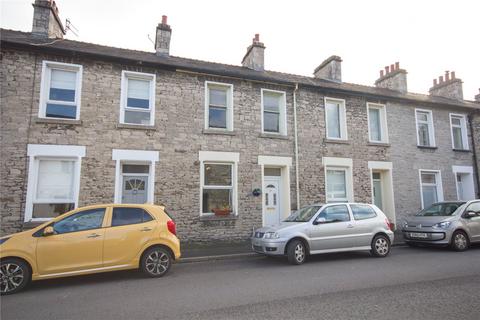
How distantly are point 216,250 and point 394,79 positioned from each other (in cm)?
1286

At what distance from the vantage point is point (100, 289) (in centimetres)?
571

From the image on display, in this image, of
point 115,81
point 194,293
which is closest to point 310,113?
point 115,81

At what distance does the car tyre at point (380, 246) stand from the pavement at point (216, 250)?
2.27 meters

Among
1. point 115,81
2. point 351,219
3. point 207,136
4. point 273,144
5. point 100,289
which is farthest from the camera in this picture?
point 273,144

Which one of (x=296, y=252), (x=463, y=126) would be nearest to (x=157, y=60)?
(x=296, y=252)

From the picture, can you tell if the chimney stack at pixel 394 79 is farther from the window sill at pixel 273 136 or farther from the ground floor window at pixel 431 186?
the window sill at pixel 273 136

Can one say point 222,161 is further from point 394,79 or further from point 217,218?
point 394,79

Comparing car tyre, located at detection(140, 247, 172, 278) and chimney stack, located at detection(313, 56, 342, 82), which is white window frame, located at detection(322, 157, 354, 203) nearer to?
chimney stack, located at detection(313, 56, 342, 82)

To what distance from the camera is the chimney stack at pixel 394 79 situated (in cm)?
1543

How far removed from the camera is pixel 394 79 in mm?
15648

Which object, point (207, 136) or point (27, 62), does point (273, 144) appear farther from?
point (27, 62)

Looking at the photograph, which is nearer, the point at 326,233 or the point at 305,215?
the point at 326,233

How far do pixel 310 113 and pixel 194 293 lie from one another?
9.20 m

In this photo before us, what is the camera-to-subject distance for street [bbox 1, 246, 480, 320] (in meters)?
4.36
